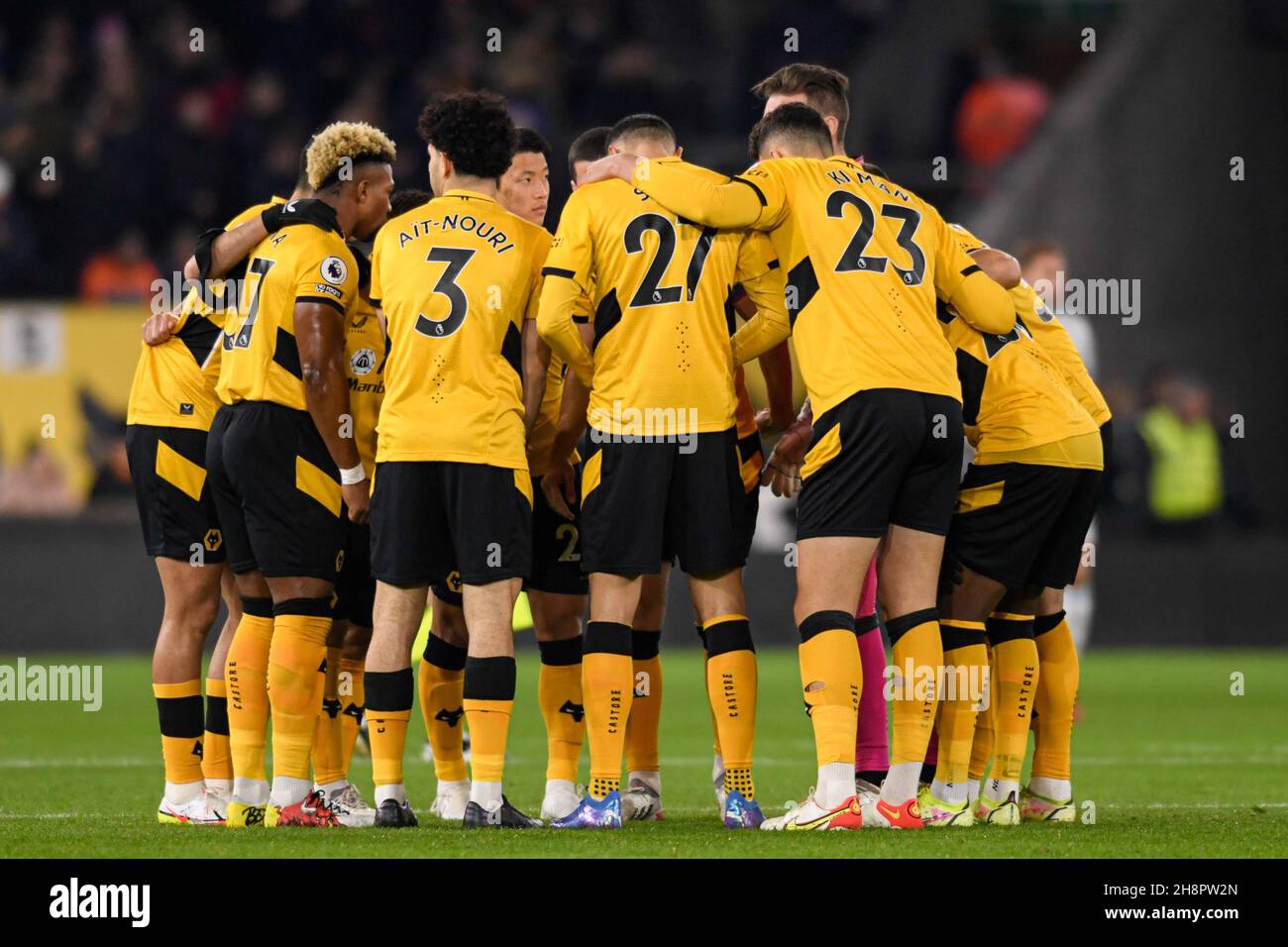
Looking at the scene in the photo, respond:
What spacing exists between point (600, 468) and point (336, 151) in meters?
1.58

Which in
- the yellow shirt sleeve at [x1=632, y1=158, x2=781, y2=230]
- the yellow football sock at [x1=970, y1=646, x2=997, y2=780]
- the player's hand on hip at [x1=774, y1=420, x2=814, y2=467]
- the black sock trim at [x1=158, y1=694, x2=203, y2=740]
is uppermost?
the yellow shirt sleeve at [x1=632, y1=158, x2=781, y2=230]

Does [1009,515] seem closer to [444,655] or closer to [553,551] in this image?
[553,551]

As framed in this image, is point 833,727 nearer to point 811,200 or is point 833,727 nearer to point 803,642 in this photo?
point 803,642

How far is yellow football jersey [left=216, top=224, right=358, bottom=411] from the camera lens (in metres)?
6.88

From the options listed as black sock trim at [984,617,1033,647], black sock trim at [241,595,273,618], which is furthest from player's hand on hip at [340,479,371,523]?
black sock trim at [984,617,1033,647]

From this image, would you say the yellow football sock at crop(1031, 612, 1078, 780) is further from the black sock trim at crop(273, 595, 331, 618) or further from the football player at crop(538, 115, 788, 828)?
the black sock trim at crop(273, 595, 331, 618)

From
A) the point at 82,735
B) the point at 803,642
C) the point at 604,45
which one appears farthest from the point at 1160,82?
the point at 803,642

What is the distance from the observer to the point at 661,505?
21.8ft

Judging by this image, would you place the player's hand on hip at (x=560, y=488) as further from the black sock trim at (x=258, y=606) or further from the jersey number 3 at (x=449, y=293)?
the black sock trim at (x=258, y=606)

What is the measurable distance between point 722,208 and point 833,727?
70.2 inches

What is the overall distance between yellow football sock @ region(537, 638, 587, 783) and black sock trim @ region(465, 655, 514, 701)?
2.20ft

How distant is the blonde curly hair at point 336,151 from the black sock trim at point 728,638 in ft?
7.05

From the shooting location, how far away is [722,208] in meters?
6.55

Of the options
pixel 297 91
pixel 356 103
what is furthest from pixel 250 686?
pixel 297 91
